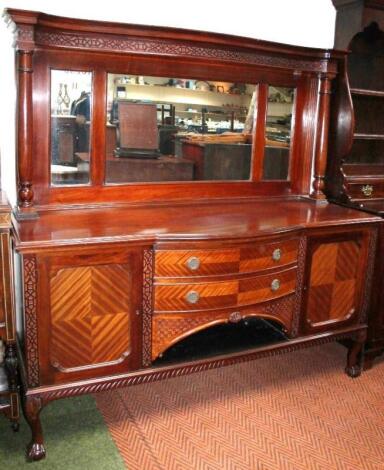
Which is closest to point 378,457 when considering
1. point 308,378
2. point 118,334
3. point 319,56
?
point 308,378

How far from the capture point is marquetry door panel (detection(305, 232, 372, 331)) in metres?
2.49

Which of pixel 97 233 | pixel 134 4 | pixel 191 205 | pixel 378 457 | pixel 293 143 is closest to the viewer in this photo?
pixel 97 233

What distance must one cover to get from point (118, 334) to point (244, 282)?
59cm

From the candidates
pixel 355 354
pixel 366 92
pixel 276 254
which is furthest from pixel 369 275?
pixel 366 92

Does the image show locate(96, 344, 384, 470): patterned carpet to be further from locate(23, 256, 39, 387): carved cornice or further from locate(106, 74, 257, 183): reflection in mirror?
locate(106, 74, 257, 183): reflection in mirror

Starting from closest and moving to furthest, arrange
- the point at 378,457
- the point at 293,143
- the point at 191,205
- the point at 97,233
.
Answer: the point at 97,233
the point at 378,457
the point at 191,205
the point at 293,143

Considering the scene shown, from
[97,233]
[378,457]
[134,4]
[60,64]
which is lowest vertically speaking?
[378,457]

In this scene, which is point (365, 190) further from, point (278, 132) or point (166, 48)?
point (166, 48)

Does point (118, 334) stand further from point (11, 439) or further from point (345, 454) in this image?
point (345, 454)

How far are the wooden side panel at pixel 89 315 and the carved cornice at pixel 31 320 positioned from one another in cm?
7

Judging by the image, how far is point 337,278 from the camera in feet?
8.50

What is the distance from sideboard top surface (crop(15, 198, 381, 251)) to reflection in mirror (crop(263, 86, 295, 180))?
0.61ft

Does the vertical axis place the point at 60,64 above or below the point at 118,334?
above

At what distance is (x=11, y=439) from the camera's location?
2.13m
